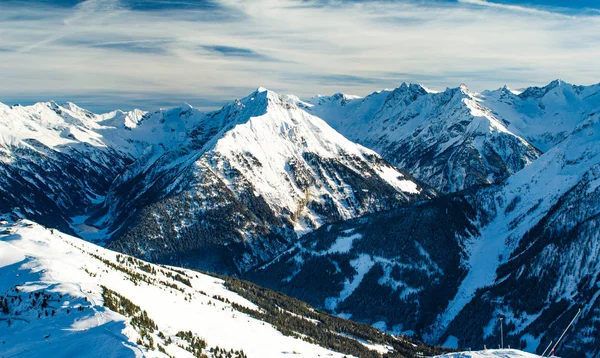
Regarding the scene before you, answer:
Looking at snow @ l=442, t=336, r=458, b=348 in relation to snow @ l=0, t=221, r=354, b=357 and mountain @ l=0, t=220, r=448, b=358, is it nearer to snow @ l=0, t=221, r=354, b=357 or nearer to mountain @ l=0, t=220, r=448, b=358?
mountain @ l=0, t=220, r=448, b=358

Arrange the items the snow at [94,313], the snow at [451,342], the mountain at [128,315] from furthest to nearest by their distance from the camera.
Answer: the snow at [451,342] < the mountain at [128,315] < the snow at [94,313]

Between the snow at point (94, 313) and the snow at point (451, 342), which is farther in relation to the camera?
the snow at point (451, 342)

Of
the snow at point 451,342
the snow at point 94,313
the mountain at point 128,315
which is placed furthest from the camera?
the snow at point 451,342

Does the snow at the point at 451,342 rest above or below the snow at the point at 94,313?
below

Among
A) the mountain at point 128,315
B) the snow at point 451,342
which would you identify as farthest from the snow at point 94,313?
the snow at point 451,342

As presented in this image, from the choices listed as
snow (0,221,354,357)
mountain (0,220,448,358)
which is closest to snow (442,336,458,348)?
mountain (0,220,448,358)

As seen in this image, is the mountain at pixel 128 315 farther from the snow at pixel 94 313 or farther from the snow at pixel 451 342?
the snow at pixel 451 342
